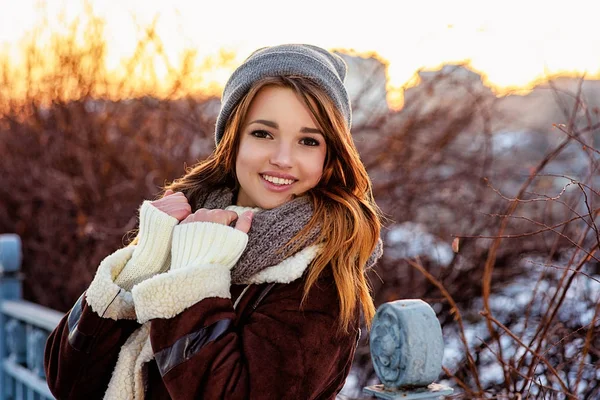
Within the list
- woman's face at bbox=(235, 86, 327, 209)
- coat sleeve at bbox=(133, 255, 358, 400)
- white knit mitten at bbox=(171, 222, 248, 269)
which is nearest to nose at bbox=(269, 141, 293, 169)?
woman's face at bbox=(235, 86, 327, 209)

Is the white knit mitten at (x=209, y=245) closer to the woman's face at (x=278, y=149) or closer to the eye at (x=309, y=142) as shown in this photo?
the woman's face at (x=278, y=149)

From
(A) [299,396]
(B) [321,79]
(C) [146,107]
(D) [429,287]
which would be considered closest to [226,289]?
(A) [299,396]

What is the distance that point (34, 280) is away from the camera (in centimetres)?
558

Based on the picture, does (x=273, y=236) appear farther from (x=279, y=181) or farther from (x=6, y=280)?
(x=6, y=280)

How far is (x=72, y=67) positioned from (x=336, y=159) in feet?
14.3

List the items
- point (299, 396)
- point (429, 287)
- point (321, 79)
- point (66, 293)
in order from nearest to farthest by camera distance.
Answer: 1. point (299, 396)
2. point (321, 79)
3. point (429, 287)
4. point (66, 293)

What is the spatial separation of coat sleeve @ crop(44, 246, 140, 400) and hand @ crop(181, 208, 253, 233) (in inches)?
9.1

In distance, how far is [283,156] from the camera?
180 centimetres

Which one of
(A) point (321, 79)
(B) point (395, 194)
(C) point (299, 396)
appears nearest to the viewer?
(C) point (299, 396)

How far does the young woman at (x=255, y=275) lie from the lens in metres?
1.55

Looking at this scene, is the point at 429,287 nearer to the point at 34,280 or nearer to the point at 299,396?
the point at 299,396

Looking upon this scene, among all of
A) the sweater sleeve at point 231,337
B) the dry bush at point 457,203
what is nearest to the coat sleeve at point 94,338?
the sweater sleeve at point 231,337

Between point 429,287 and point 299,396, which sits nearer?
point 299,396

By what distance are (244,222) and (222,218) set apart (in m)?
0.06
